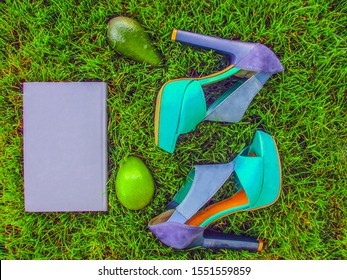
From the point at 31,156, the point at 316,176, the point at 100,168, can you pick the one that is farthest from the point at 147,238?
the point at 316,176

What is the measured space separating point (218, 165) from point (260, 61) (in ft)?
1.03

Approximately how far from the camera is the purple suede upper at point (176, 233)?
3.25 ft

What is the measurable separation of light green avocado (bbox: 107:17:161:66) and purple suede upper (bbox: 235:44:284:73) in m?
0.25

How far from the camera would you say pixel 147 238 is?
107 centimetres

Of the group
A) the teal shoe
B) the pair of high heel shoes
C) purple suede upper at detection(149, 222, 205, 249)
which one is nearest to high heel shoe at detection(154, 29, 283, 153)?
the pair of high heel shoes

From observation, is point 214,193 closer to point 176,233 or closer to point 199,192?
point 199,192

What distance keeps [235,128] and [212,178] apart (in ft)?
0.55

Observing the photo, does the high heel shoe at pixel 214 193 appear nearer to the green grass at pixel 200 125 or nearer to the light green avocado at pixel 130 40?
the green grass at pixel 200 125

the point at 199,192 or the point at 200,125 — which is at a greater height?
the point at 200,125

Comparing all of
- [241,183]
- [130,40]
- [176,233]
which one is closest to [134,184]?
[176,233]

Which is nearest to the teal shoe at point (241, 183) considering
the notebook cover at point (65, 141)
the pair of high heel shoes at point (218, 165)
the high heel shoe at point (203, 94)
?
the pair of high heel shoes at point (218, 165)

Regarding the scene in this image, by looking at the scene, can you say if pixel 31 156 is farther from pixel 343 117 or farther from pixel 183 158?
pixel 343 117

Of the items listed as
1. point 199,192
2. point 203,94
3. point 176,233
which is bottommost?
point 176,233

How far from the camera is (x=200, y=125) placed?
1053 mm
